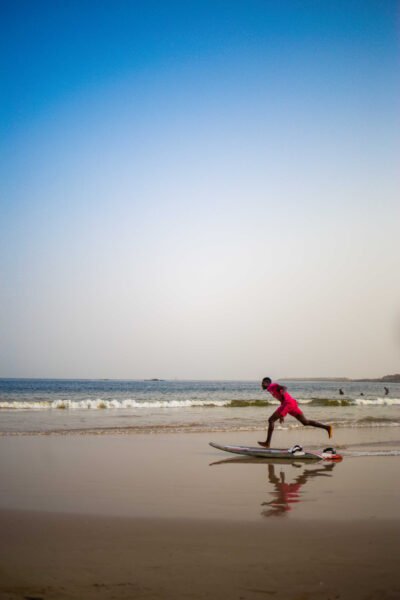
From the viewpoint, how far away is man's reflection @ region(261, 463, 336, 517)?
20.7 ft

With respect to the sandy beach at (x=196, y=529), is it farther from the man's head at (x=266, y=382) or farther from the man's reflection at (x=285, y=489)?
the man's head at (x=266, y=382)

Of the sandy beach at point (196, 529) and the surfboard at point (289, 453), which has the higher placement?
the sandy beach at point (196, 529)

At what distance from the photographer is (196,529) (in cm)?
546

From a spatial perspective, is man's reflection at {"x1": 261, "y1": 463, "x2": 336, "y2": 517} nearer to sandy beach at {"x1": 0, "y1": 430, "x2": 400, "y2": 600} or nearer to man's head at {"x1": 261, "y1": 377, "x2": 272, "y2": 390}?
sandy beach at {"x1": 0, "y1": 430, "x2": 400, "y2": 600}

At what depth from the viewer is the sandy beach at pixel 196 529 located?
3879 mm

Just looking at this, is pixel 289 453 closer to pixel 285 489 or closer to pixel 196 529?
pixel 285 489

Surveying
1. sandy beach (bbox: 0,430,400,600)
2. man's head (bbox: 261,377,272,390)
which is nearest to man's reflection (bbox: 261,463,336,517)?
sandy beach (bbox: 0,430,400,600)

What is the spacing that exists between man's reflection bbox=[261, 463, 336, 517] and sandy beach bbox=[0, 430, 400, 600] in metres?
0.02

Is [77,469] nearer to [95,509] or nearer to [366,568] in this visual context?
[95,509]

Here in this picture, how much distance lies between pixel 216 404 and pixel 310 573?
1180 inches

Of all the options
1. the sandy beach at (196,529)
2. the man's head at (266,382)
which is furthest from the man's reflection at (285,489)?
the man's head at (266,382)

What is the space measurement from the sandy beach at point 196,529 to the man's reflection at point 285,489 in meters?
0.02

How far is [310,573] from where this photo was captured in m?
4.09

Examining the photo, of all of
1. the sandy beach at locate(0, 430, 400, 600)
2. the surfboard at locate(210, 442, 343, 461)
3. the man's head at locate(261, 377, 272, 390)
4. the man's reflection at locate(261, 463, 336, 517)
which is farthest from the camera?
the man's head at locate(261, 377, 272, 390)
